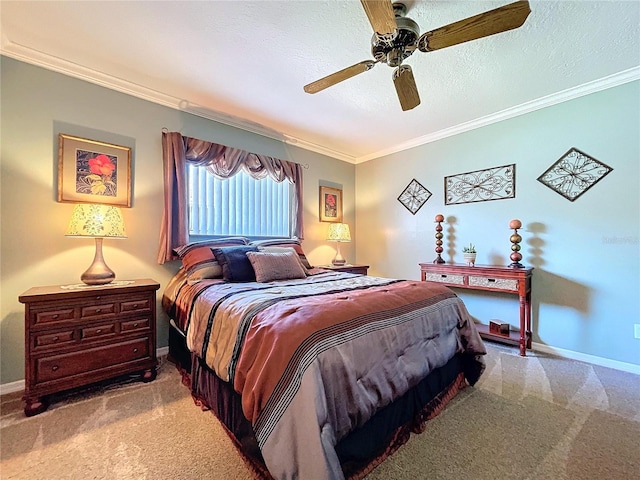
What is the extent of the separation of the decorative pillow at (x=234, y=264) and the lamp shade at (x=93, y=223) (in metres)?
0.77

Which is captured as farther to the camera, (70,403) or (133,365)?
(133,365)

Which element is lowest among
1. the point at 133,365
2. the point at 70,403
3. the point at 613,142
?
the point at 70,403

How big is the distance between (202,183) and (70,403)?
216cm

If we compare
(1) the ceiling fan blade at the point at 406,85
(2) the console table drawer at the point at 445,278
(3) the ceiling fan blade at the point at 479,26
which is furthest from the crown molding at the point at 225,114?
(3) the ceiling fan blade at the point at 479,26

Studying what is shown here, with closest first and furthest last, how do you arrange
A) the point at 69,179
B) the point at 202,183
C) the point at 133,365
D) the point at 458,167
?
1. the point at 133,365
2. the point at 69,179
3. the point at 202,183
4. the point at 458,167

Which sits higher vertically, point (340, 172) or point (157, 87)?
point (157, 87)

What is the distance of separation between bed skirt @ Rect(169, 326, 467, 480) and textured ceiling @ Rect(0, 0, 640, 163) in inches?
89.7

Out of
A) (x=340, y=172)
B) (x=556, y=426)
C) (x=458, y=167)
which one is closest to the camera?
(x=556, y=426)

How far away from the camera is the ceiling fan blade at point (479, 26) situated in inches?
52.1

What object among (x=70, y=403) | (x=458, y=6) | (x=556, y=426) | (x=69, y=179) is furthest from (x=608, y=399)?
(x=69, y=179)

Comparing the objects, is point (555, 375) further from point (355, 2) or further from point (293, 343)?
point (355, 2)

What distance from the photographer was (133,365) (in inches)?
83.0

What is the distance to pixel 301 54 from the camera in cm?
215

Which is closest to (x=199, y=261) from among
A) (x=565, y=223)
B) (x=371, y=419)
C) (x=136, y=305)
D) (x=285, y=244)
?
(x=136, y=305)
